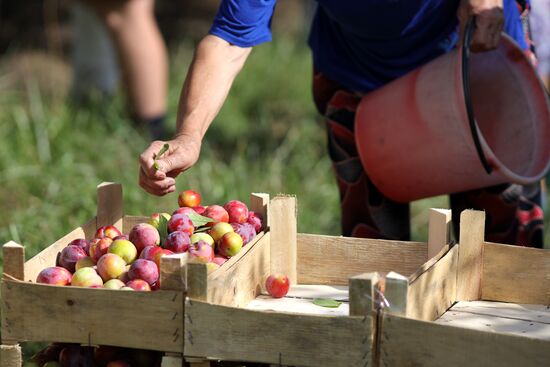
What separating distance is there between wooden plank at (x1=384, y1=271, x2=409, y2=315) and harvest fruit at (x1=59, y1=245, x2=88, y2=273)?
0.74 m

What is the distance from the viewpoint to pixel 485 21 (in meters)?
2.59

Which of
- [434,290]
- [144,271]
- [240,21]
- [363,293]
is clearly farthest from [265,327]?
[240,21]

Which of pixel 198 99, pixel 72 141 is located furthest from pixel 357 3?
pixel 72 141

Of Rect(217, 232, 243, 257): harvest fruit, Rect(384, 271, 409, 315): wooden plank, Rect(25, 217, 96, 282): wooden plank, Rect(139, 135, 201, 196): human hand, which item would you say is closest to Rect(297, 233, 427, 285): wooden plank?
Rect(217, 232, 243, 257): harvest fruit

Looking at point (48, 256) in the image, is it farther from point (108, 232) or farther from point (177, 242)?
point (177, 242)

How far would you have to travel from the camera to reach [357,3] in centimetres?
269

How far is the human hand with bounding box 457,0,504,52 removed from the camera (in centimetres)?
258

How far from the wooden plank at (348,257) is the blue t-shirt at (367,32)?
594 millimetres

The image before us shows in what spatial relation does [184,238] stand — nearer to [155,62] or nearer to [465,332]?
[465,332]

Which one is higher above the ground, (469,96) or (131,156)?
(469,96)

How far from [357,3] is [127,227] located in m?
0.89

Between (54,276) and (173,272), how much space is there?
12.0 inches

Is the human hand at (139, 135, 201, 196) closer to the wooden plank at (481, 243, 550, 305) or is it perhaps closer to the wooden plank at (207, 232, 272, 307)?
the wooden plank at (207, 232, 272, 307)

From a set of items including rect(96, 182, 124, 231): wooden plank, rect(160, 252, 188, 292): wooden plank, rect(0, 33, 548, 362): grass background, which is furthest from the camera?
rect(0, 33, 548, 362): grass background
